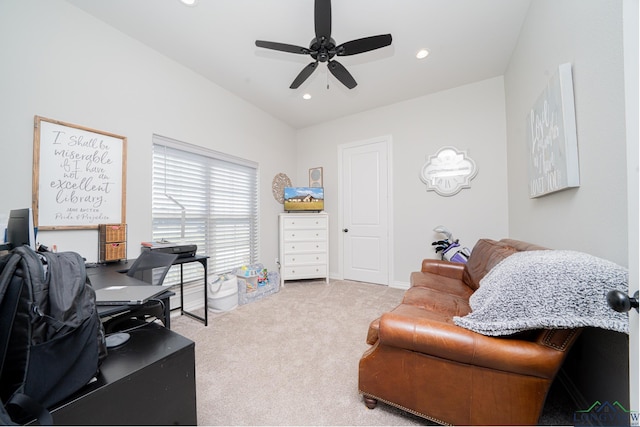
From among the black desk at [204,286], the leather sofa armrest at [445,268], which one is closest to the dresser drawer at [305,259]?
Answer: the black desk at [204,286]

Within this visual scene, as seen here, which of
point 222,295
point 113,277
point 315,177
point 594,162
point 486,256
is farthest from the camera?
point 315,177

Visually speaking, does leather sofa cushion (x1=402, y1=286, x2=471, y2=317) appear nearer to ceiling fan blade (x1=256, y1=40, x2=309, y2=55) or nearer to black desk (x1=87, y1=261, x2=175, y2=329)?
black desk (x1=87, y1=261, x2=175, y2=329)

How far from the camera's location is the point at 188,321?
2414mm

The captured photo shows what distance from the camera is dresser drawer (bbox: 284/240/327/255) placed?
372 cm

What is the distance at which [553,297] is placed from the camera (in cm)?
91

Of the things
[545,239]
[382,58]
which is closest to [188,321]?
[545,239]

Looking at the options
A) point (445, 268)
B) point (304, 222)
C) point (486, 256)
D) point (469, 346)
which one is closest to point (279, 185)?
point (304, 222)

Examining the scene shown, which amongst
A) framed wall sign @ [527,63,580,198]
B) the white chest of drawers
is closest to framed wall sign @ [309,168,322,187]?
the white chest of drawers

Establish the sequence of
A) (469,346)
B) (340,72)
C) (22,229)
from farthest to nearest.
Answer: (340,72), (22,229), (469,346)

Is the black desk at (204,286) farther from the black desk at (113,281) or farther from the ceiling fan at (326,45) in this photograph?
the ceiling fan at (326,45)

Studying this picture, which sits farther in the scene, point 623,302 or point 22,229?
point 22,229

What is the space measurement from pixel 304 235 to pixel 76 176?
265 centimetres

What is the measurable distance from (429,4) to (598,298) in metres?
2.30

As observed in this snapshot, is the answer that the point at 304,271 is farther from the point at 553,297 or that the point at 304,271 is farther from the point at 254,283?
the point at 553,297
